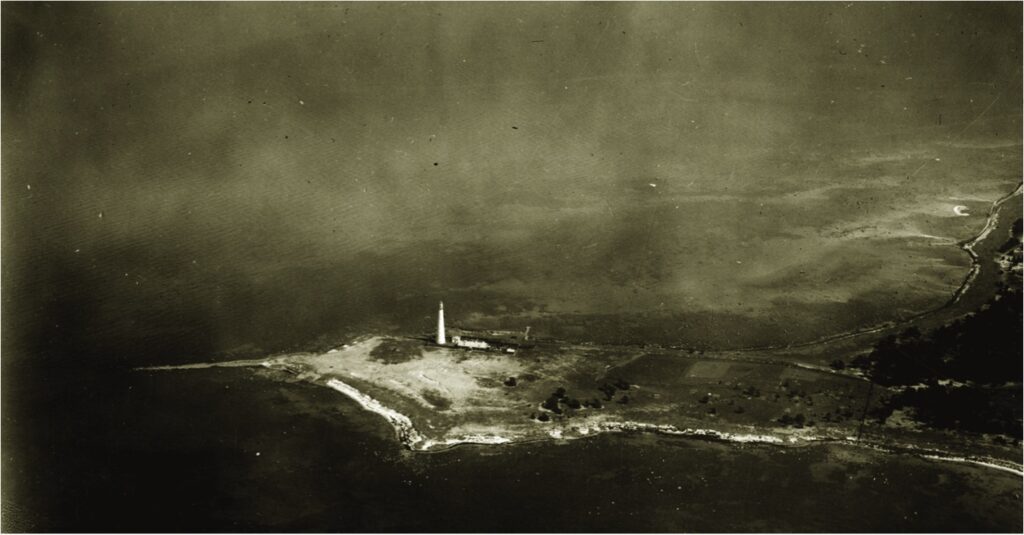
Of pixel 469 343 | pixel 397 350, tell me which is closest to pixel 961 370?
pixel 469 343

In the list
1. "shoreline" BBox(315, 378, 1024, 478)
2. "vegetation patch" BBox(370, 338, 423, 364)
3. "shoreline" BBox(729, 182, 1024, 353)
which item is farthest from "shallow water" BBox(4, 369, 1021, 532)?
"shoreline" BBox(729, 182, 1024, 353)

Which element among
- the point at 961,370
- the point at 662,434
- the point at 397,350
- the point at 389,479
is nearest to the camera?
the point at 389,479

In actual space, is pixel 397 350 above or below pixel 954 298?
below

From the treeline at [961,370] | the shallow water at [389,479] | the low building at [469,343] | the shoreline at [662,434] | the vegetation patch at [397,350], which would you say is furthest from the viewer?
the low building at [469,343]

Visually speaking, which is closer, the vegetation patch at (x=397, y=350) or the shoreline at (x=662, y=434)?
the shoreline at (x=662, y=434)

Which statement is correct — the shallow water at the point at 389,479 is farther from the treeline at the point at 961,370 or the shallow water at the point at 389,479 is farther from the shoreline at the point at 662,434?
the treeline at the point at 961,370

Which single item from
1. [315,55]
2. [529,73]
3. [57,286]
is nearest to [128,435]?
[57,286]

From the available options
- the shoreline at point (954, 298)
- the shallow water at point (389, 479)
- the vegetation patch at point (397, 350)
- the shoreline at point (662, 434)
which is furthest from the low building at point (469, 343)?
the shoreline at point (954, 298)

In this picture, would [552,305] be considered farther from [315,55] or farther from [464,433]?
[315,55]

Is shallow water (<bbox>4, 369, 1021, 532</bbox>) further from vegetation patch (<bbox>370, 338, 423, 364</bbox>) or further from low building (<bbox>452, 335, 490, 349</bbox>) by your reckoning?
low building (<bbox>452, 335, 490, 349</bbox>)

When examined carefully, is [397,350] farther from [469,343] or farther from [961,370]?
[961,370]

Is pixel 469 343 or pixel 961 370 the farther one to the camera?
pixel 469 343
